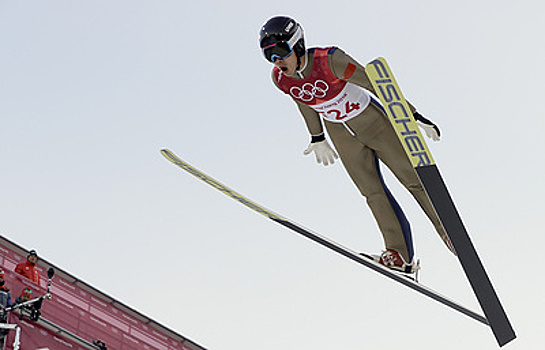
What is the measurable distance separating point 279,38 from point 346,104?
0.79 meters

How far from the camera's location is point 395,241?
284 inches

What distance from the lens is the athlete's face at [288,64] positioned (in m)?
6.46

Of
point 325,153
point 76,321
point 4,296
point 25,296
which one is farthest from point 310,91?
point 76,321

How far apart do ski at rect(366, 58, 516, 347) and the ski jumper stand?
445mm

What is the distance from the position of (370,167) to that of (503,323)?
5.45 ft

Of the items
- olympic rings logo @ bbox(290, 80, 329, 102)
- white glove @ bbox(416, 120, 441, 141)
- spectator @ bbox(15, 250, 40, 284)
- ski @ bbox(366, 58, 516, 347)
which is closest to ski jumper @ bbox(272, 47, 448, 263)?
olympic rings logo @ bbox(290, 80, 329, 102)

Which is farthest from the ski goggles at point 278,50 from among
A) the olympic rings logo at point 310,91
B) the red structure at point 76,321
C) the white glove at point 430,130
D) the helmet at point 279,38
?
the red structure at point 76,321

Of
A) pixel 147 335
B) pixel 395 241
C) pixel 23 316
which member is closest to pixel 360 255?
pixel 395 241

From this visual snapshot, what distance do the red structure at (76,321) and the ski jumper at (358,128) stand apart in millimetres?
3930

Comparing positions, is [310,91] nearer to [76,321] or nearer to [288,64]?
[288,64]

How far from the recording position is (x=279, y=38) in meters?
6.38

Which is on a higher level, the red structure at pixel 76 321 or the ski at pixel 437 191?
the red structure at pixel 76 321

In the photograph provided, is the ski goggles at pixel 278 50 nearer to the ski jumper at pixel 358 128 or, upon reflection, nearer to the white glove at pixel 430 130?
the ski jumper at pixel 358 128

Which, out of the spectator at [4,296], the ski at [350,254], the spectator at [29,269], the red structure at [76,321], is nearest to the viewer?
the ski at [350,254]
